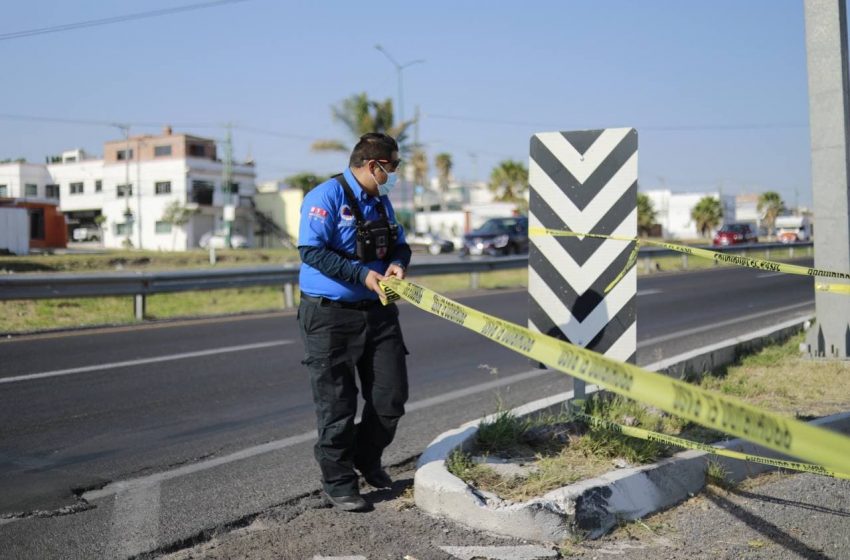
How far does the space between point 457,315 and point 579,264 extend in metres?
1.73

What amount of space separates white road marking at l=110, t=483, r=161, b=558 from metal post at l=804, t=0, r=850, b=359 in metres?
5.91

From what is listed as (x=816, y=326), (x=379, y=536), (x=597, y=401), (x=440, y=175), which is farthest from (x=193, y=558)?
(x=440, y=175)

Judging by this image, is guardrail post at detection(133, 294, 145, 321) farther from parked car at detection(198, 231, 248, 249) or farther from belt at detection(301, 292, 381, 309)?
parked car at detection(198, 231, 248, 249)

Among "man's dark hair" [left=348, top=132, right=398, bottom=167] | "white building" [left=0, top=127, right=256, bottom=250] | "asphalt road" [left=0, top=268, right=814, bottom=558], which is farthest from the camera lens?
"white building" [left=0, top=127, right=256, bottom=250]

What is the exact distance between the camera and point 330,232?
13.9 feet

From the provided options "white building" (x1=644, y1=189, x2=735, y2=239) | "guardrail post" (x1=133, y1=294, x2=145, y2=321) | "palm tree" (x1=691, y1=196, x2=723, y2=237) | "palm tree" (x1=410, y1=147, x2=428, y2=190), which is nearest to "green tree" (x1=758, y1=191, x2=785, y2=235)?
"white building" (x1=644, y1=189, x2=735, y2=239)

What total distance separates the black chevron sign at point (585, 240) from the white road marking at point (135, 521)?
2.47 meters

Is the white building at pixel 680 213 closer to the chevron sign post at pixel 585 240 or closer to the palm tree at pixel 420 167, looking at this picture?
the palm tree at pixel 420 167

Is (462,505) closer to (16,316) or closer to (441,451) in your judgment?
(441,451)

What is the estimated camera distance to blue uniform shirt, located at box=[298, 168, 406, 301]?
4191 mm

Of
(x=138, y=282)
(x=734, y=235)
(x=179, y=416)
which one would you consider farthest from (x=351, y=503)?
(x=734, y=235)

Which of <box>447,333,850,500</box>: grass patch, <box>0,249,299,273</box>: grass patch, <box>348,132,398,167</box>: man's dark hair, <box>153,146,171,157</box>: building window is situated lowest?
<box>447,333,850,500</box>: grass patch

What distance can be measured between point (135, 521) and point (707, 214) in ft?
284

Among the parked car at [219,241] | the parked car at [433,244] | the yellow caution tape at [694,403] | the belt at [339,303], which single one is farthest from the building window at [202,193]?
the yellow caution tape at [694,403]
